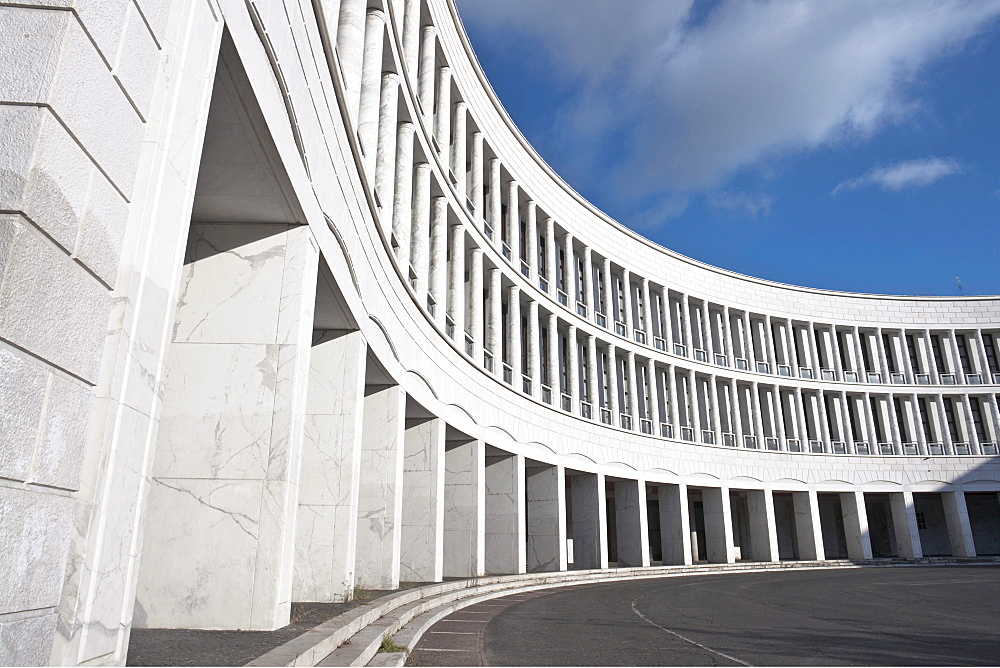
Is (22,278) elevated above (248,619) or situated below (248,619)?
above

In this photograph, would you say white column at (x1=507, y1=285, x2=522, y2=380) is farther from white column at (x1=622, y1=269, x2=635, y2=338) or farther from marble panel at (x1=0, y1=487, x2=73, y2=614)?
marble panel at (x1=0, y1=487, x2=73, y2=614)

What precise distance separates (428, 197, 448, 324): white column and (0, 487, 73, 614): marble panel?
14434mm

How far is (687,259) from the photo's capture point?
3759cm

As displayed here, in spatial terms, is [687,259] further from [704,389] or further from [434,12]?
[434,12]

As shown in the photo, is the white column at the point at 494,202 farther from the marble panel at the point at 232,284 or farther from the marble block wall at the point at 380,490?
the marble panel at the point at 232,284

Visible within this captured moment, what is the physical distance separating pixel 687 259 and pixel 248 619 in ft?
110

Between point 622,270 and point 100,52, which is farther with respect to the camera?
point 622,270

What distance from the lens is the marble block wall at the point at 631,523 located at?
29.5 meters

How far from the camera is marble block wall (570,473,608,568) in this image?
26609 millimetres

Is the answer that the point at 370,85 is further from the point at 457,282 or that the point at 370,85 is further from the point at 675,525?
the point at 675,525

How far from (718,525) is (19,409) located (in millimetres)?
35049

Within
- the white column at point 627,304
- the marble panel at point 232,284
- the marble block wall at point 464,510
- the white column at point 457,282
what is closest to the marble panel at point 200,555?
the marble panel at point 232,284

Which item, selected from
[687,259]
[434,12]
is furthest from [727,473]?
[434,12]

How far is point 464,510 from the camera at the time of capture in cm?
1883
